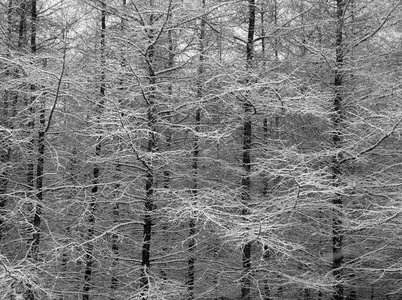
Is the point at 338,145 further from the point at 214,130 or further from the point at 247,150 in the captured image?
the point at 214,130

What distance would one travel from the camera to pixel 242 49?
26.5ft

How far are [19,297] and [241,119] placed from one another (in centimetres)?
500

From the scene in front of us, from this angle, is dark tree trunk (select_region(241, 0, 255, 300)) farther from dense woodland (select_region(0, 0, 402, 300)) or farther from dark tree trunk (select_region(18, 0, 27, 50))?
dark tree trunk (select_region(18, 0, 27, 50))

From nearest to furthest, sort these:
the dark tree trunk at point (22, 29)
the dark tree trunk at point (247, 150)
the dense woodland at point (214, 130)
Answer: the dense woodland at point (214, 130) < the dark tree trunk at point (247, 150) < the dark tree trunk at point (22, 29)

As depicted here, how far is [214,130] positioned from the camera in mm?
7977

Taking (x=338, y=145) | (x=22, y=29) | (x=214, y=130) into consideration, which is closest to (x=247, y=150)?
(x=214, y=130)

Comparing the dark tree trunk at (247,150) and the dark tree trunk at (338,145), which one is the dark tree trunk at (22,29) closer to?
the dark tree trunk at (247,150)

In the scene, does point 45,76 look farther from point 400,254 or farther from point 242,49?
point 400,254

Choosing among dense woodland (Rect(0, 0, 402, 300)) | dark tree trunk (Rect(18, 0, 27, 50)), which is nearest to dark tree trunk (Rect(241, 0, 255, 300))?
dense woodland (Rect(0, 0, 402, 300))

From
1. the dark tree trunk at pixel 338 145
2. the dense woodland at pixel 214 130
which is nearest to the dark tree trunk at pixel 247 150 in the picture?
the dense woodland at pixel 214 130

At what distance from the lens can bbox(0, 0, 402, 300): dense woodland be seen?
21.2ft

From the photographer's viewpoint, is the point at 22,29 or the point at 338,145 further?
the point at 22,29

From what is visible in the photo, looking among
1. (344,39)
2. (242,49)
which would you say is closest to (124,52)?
(242,49)

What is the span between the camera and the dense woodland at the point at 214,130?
6.46 m
